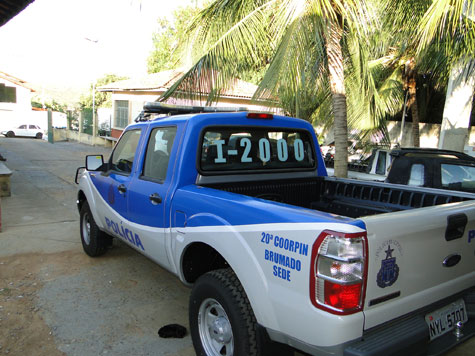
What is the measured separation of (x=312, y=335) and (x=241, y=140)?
2.02 metres

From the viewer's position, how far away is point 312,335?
1890 mm

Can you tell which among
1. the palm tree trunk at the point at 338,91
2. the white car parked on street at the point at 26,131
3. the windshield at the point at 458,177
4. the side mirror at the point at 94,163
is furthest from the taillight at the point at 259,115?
the white car parked on street at the point at 26,131

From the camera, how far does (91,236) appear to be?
4.75 meters

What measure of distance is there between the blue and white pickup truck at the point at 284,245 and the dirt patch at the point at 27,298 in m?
1.07

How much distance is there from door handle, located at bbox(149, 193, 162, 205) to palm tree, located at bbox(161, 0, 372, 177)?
138 inches

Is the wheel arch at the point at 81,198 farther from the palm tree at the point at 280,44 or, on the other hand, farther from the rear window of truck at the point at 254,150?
the palm tree at the point at 280,44

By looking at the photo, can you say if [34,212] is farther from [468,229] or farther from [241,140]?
[468,229]

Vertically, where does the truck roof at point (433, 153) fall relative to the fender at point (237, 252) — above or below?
above

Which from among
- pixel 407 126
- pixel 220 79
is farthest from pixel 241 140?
pixel 407 126

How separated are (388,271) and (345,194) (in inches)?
78.4

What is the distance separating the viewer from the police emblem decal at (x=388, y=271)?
1879 mm

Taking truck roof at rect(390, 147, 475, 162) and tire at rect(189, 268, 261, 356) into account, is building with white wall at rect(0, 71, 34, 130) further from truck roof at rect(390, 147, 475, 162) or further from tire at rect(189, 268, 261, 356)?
tire at rect(189, 268, 261, 356)

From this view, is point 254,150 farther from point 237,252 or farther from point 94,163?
point 94,163

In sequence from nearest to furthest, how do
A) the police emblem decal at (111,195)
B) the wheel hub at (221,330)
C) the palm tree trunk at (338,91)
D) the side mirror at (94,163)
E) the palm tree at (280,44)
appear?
the wheel hub at (221,330)
the police emblem decal at (111,195)
the side mirror at (94,163)
the palm tree at (280,44)
the palm tree trunk at (338,91)
